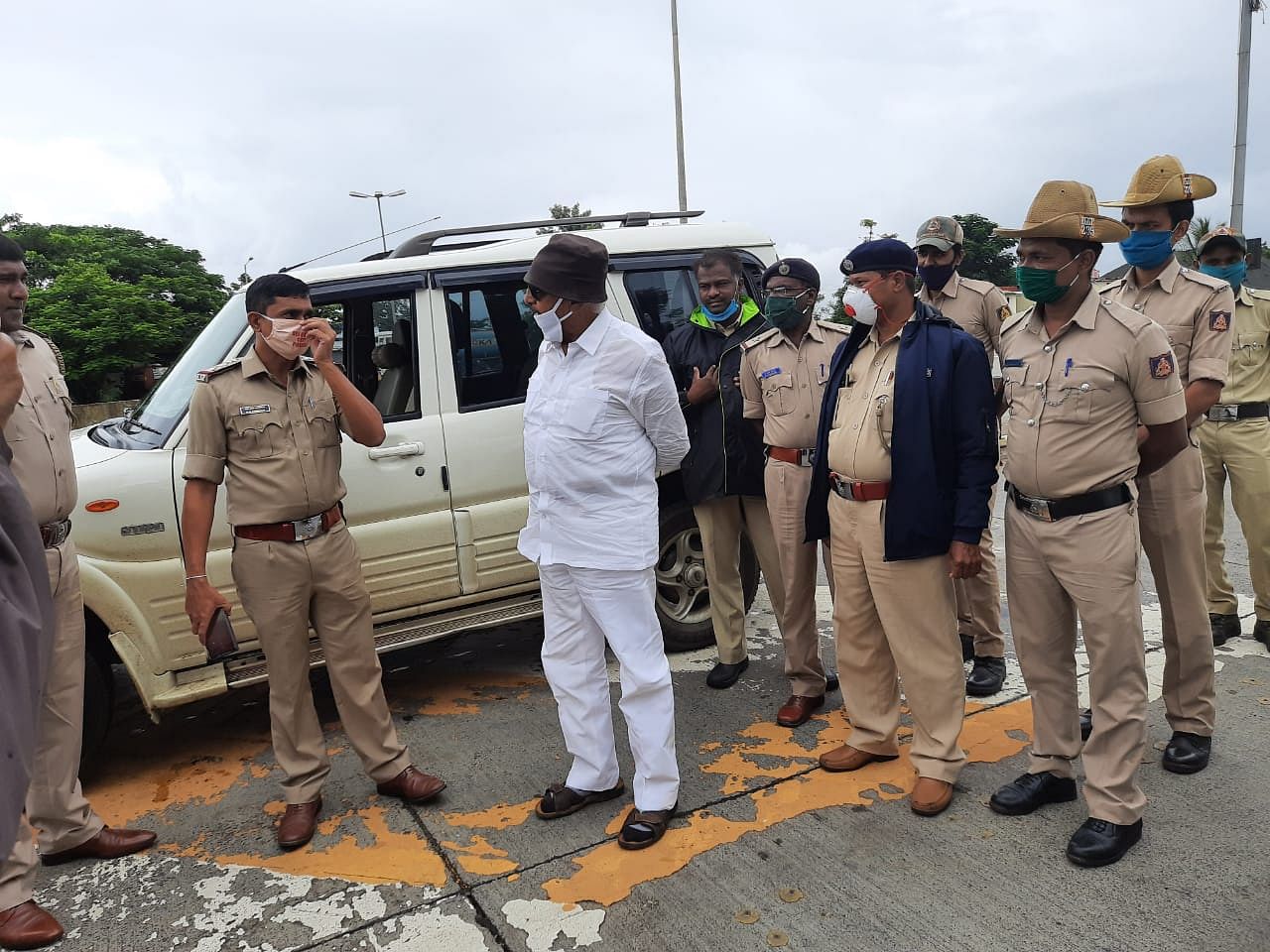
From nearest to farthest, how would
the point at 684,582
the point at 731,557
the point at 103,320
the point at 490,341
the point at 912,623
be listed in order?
1. the point at 912,623
2. the point at 490,341
3. the point at 731,557
4. the point at 684,582
5. the point at 103,320

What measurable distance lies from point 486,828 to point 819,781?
1228 mm

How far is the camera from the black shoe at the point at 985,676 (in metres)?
4.15

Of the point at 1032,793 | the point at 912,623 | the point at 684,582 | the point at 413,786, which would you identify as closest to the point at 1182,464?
the point at 912,623

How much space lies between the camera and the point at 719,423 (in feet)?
13.9

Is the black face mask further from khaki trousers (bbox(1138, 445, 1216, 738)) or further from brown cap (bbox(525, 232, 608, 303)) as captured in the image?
brown cap (bbox(525, 232, 608, 303))

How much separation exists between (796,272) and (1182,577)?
1874mm

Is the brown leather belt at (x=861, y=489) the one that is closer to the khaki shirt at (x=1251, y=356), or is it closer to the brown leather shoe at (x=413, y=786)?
the brown leather shoe at (x=413, y=786)

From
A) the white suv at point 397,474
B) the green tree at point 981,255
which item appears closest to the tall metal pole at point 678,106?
the white suv at point 397,474

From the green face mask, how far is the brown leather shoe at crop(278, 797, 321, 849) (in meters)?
3.00

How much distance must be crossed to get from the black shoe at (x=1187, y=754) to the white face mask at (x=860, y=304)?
6.29 feet

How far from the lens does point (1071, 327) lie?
9.50 feet

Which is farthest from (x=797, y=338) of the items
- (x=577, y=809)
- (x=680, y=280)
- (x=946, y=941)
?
(x=946, y=941)

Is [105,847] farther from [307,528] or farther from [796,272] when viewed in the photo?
[796,272]

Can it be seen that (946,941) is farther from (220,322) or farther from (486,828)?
(220,322)
